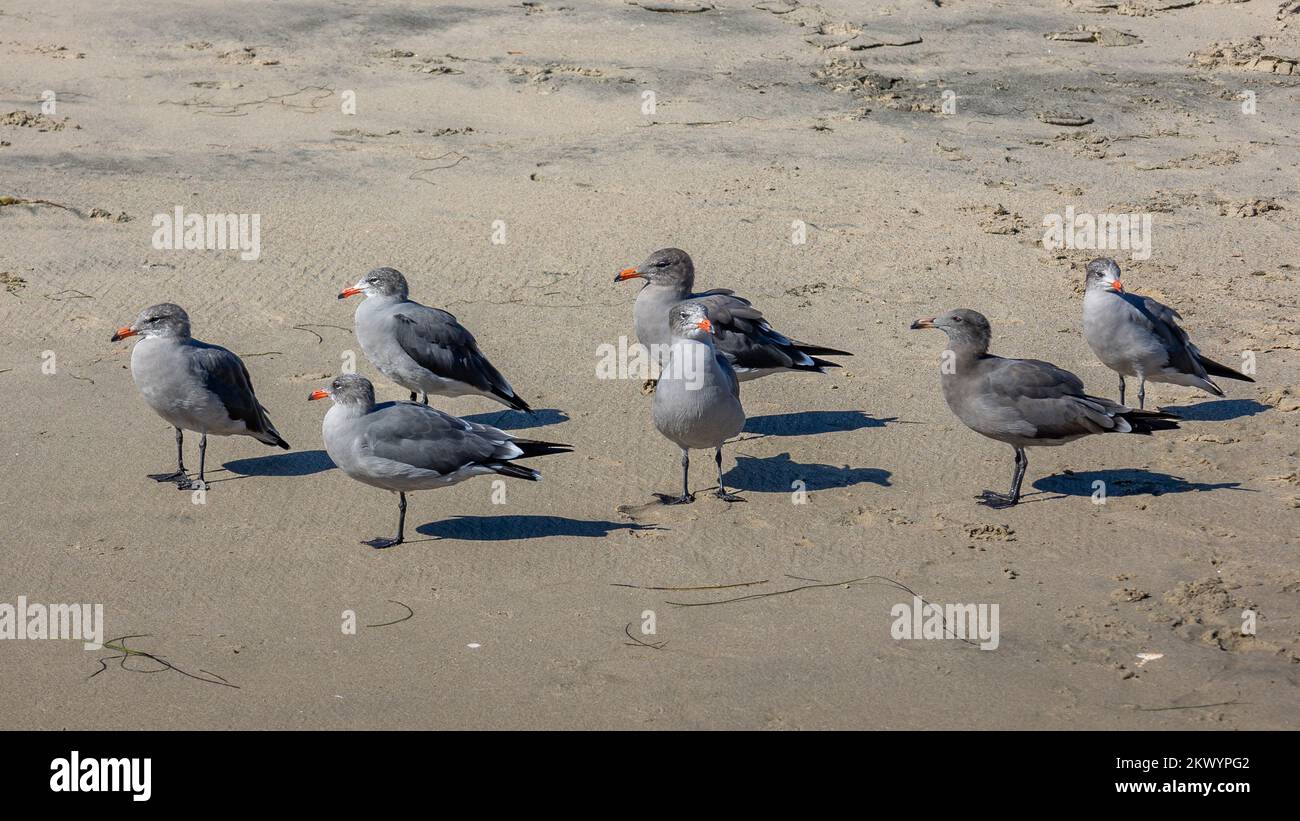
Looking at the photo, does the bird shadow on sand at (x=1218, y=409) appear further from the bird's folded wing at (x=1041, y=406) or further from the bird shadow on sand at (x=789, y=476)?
the bird shadow on sand at (x=789, y=476)

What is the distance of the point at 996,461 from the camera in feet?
30.6

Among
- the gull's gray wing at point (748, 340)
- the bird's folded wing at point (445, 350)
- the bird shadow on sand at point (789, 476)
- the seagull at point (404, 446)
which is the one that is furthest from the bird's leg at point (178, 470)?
the gull's gray wing at point (748, 340)

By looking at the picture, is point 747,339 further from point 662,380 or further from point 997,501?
point 997,501

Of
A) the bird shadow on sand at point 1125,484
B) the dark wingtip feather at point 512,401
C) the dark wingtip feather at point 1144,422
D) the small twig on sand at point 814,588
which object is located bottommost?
the small twig on sand at point 814,588

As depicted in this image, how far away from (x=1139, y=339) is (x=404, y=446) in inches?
195

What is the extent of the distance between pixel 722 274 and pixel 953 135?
4175mm

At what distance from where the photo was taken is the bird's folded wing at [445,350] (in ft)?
31.6

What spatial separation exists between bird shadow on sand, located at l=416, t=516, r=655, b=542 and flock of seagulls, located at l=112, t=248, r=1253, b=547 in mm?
267

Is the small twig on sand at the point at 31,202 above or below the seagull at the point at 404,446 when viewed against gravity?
above

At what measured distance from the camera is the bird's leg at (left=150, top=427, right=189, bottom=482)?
8734 millimetres

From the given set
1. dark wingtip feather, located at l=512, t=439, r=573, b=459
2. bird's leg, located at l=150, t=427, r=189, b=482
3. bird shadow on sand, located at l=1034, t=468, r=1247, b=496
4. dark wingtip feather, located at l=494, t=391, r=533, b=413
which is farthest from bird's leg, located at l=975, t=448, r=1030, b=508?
bird's leg, located at l=150, t=427, r=189, b=482

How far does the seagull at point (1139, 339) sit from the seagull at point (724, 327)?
1.71 m

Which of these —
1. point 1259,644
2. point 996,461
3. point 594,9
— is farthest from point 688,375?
point 594,9

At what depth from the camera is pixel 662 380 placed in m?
8.67
